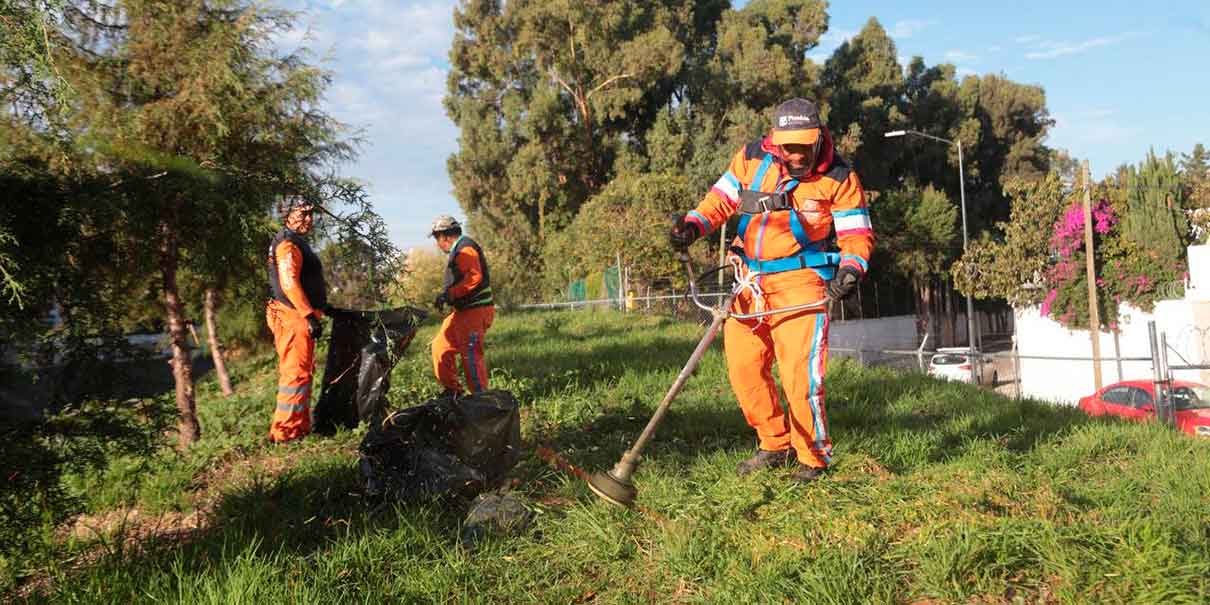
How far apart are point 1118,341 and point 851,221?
22.4 m

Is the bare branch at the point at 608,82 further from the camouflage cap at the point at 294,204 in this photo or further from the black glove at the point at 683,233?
the camouflage cap at the point at 294,204

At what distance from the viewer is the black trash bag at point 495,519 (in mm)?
3609

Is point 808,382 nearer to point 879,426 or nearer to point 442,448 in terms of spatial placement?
point 879,426

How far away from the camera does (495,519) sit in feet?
12.2

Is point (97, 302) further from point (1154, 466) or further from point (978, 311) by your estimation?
point (978, 311)

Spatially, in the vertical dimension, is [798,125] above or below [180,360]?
above

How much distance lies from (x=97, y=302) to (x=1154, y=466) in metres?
5.55

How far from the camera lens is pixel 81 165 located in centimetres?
326

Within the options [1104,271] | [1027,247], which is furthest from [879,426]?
[1027,247]

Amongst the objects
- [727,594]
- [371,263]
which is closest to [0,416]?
[371,263]

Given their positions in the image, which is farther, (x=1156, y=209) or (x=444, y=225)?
(x=1156, y=209)

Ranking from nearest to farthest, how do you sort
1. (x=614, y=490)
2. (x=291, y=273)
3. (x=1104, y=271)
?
(x=614, y=490) < (x=291, y=273) < (x=1104, y=271)

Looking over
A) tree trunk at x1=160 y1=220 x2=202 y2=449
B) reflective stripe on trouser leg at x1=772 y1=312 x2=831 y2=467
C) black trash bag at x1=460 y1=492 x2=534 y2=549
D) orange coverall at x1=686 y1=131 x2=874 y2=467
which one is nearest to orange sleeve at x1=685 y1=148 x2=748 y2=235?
orange coverall at x1=686 y1=131 x2=874 y2=467

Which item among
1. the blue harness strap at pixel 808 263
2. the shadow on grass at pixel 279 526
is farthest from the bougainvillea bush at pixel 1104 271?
the shadow on grass at pixel 279 526
